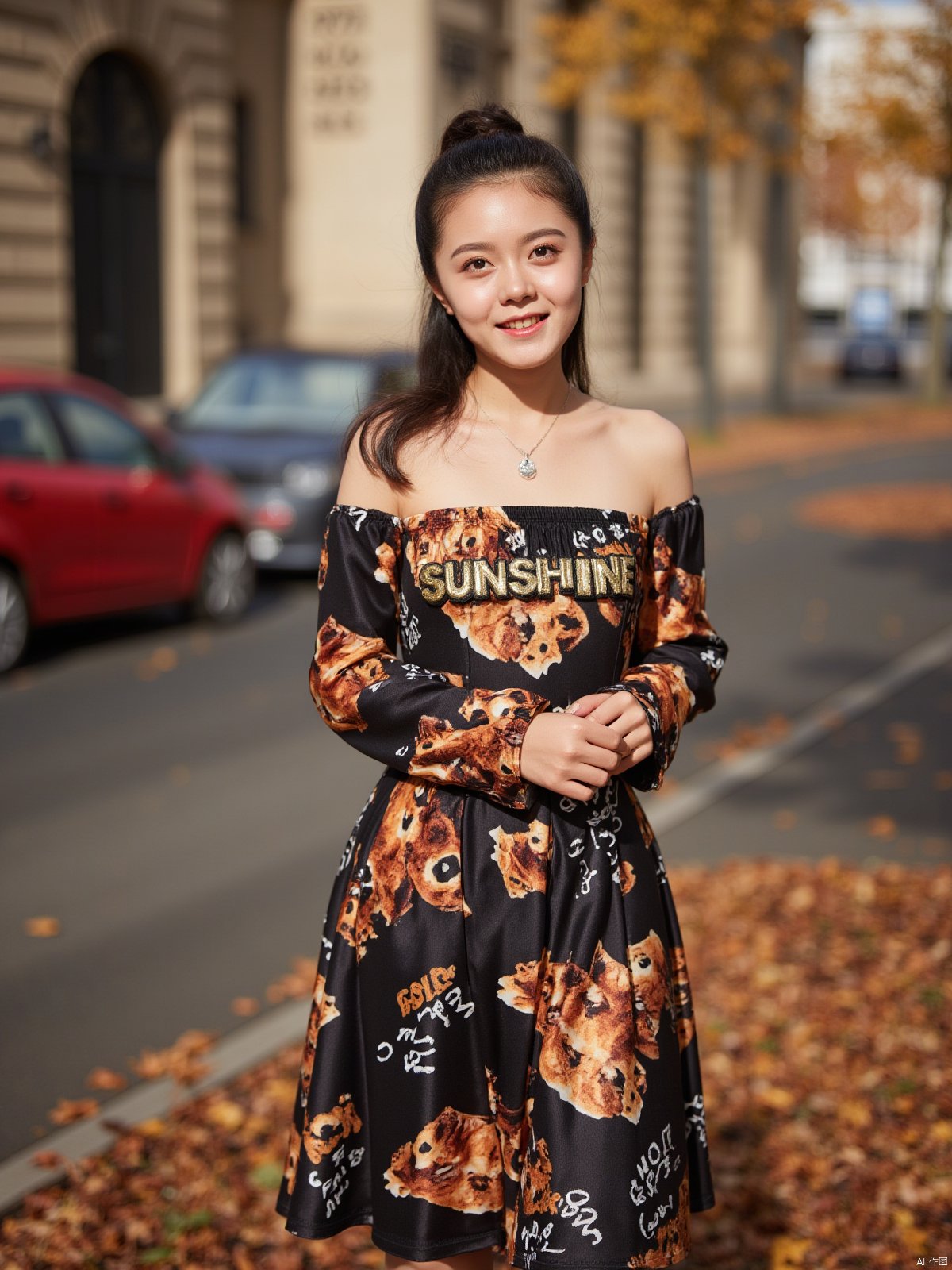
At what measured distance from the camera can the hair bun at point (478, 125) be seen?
2.61m

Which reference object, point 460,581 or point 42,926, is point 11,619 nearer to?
point 42,926

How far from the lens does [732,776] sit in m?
7.46

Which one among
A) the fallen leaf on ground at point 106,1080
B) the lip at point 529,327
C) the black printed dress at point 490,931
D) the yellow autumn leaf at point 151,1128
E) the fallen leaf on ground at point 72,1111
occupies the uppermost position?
the lip at point 529,327

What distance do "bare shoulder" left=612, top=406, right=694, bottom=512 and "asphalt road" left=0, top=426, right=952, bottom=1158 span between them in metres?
2.53

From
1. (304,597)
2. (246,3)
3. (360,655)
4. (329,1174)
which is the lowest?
(304,597)

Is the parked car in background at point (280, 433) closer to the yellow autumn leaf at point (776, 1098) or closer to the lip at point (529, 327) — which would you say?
the yellow autumn leaf at point (776, 1098)

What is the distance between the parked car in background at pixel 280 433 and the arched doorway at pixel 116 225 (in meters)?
8.48

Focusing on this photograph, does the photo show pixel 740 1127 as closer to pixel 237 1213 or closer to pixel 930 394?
pixel 237 1213

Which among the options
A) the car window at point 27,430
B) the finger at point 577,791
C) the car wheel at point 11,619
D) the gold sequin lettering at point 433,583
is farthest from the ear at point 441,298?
the car window at point 27,430

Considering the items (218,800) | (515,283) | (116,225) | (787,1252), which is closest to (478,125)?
(515,283)

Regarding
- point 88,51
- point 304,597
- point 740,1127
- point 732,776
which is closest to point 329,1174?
point 740,1127

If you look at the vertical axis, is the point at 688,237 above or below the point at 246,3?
below

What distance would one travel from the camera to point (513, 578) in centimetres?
246

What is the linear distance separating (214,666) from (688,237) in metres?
34.3
